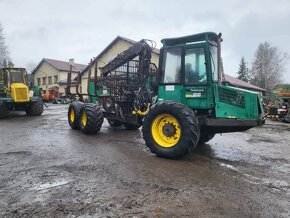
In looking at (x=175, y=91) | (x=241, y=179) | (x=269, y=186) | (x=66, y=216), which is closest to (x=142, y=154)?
(x=175, y=91)

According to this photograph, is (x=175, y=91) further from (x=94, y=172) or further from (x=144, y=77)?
(x=94, y=172)

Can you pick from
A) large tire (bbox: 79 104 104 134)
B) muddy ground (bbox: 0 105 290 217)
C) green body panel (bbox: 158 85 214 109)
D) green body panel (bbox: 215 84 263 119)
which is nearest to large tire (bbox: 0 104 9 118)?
large tire (bbox: 79 104 104 134)

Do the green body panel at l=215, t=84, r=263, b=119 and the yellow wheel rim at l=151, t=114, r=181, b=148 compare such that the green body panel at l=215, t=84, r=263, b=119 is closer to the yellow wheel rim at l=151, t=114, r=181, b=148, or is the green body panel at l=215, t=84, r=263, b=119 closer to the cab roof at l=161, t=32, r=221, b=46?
the yellow wheel rim at l=151, t=114, r=181, b=148

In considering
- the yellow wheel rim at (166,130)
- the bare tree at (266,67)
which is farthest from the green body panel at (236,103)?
the bare tree at (266,67)

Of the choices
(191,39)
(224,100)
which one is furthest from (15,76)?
(224,100)

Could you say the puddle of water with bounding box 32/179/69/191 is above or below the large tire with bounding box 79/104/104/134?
below

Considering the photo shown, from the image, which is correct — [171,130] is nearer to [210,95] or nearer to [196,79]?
[210,95]

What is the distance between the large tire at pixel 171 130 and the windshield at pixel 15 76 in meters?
12.5

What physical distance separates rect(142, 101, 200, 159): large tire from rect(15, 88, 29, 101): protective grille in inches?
441

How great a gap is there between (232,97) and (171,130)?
1503 mm

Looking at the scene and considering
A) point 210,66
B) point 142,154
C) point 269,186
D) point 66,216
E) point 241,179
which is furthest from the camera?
point 142,154

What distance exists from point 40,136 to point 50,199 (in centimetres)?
544

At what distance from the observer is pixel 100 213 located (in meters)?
3.46

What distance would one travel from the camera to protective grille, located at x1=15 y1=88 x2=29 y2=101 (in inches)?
596
